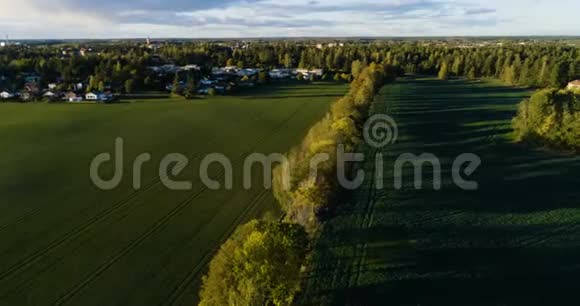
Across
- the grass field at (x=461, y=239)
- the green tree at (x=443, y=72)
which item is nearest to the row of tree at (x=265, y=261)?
the grass field at (x=461, y=239)

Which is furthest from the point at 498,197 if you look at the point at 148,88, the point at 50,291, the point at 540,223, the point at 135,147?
the point at 148,88

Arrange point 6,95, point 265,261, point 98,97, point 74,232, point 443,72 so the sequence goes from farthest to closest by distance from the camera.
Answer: point 443,72
point 6,95
point 98,97
point 74,232
point 265,261

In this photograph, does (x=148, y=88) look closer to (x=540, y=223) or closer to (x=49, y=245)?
(x=49, y=245)

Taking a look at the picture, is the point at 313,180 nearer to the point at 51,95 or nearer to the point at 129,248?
the point at 129,248

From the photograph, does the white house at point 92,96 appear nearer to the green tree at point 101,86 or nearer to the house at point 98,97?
the house at point 98,97

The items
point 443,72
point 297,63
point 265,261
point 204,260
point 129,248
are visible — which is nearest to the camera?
point 265,261

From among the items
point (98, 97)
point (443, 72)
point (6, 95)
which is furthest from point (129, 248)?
point (443, 72)

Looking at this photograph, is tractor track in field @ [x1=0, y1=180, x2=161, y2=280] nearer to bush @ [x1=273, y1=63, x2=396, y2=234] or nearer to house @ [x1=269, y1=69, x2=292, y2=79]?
bush @ [x1=273, y1=63, x2=396, y2=234]
